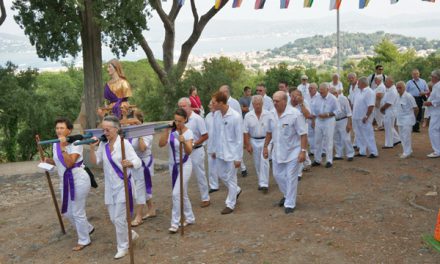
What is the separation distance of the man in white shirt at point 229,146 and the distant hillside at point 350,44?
76313mm

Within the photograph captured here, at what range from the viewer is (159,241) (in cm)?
677

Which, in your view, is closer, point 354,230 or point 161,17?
point 354,230

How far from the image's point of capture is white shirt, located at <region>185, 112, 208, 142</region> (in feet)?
25.0

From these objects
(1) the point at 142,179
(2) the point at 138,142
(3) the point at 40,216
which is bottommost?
(3) the point at 40,216

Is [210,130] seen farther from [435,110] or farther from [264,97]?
[435,110]

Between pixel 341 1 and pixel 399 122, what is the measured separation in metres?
5.44

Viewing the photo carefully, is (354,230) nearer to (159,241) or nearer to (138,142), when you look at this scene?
(159,241)

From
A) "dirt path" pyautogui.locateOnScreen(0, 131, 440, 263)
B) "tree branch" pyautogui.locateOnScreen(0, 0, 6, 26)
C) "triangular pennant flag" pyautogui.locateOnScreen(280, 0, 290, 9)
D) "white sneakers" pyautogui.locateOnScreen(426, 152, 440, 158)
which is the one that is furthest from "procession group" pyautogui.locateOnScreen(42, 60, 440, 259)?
"tree branch" pyautogui.locateOnScreen(0, 0, 6, 26)

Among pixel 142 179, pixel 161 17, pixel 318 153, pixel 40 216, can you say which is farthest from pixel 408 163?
pixel 161 17

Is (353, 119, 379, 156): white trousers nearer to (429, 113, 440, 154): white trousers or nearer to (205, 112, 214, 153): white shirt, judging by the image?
(429, 113, 440, 154): white trousers

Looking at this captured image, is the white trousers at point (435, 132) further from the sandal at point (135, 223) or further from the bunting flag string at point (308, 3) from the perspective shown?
the sandal at point (135, 223)

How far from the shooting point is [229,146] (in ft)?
25.9

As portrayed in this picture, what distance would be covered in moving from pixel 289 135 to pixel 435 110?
4.73 m

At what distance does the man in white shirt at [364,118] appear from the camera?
10.7m
